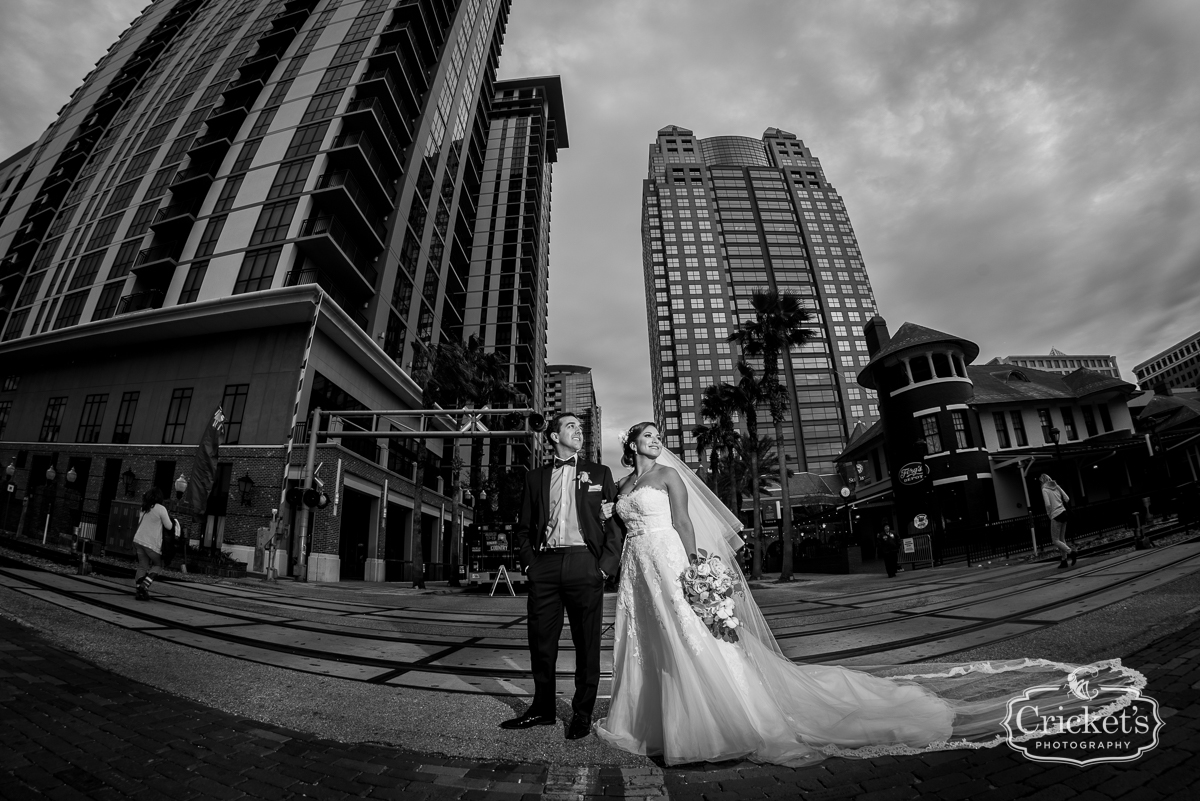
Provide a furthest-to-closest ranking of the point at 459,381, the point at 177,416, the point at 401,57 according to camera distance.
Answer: the point at 401,57 < the point at 459,381 < the point at 177,416

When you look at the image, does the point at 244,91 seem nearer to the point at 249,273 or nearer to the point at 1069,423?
the point at 249,273

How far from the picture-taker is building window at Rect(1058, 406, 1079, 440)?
29.1m

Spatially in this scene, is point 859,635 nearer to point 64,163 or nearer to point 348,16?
point 348,16

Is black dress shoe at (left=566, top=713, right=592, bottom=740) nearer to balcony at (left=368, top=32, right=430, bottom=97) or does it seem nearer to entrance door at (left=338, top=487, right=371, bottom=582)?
entrance door at (left=338, top=487, right=371, bottom=582)

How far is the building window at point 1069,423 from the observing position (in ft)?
95.4

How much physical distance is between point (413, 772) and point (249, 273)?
31.3m

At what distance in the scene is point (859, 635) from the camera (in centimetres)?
607

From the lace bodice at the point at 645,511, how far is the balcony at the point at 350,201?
3049cm

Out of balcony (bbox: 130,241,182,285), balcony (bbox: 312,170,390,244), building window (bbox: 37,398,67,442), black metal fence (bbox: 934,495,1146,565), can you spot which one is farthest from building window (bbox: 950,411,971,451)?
building window (bbox: 37,398,67,442)

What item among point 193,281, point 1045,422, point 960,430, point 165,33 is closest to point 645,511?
point 960,430

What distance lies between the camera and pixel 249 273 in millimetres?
26672

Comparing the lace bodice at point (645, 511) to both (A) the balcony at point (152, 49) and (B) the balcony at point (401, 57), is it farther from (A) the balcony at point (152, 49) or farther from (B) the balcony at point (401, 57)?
(A) the balcony at point (152, 49)

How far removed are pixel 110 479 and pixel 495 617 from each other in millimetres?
28146

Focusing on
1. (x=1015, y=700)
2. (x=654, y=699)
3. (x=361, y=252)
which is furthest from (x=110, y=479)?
(x=1015, y=700)
